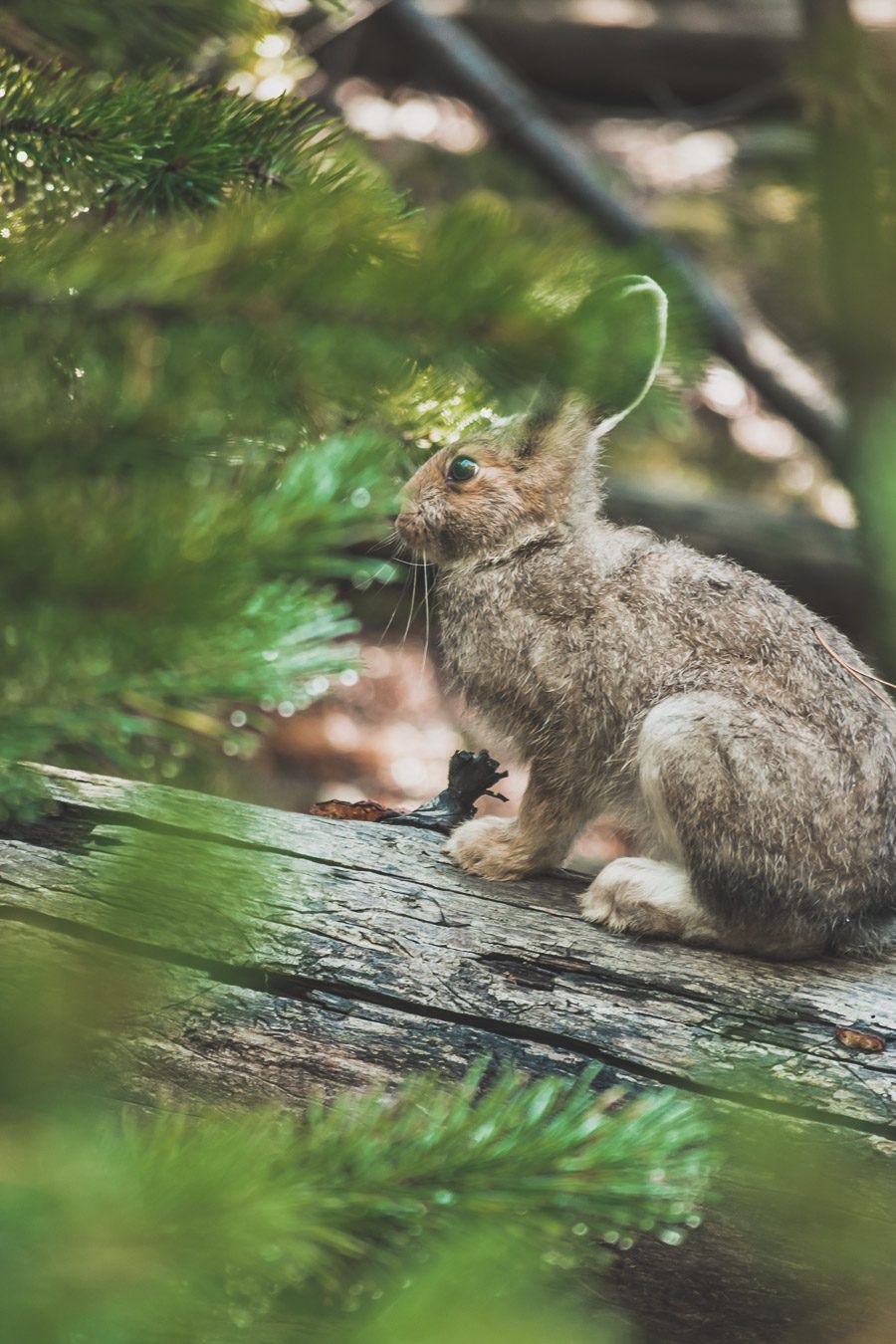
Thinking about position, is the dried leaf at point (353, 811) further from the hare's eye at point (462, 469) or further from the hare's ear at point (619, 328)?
the hare's ear at point (619, 328)

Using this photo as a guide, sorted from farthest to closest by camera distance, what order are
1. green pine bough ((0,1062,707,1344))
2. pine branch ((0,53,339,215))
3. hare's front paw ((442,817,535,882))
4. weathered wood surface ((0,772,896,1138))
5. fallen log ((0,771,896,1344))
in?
hare's front paw ((442,817,535,882)) < weathered wood surface ((0,772,896,1138)) < fallen log ((0,771,896,1344)) < pine branch ((0,53,339,215)) < green pine bough ((0,1062,707,1344))

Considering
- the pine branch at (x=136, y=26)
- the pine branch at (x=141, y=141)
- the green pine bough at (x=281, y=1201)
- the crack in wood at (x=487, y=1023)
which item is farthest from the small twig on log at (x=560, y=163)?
the green pine bough at (x=281, y=1201)

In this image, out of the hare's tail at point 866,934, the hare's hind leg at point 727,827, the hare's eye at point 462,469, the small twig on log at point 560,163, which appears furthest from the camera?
the small twig on log at point 560,163

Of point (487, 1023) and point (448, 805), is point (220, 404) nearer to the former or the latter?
point (487, 1023)

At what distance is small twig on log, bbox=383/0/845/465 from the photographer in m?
7.29

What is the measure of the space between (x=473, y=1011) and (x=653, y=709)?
103 cm

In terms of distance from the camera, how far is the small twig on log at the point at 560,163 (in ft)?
23.9

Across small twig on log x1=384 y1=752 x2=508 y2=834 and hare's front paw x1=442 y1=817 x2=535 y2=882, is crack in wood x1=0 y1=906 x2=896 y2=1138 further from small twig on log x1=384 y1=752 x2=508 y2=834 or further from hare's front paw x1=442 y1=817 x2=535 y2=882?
small twig on log x1=384 y1=752 x2=508 y2=834

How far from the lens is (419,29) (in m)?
7.28

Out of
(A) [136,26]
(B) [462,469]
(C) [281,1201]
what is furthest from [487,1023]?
(A) [136,26]

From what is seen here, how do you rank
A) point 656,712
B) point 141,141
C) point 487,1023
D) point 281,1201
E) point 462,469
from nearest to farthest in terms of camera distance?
point 281,1201 < point 141,141 < point 487,1023 < point 656,712 < point 462,469

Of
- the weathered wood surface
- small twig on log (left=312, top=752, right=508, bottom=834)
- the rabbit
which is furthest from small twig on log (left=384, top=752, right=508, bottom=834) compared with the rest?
the weathered wood surface

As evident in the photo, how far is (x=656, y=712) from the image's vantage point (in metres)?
3.61

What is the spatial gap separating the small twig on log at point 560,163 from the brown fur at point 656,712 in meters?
3.59
